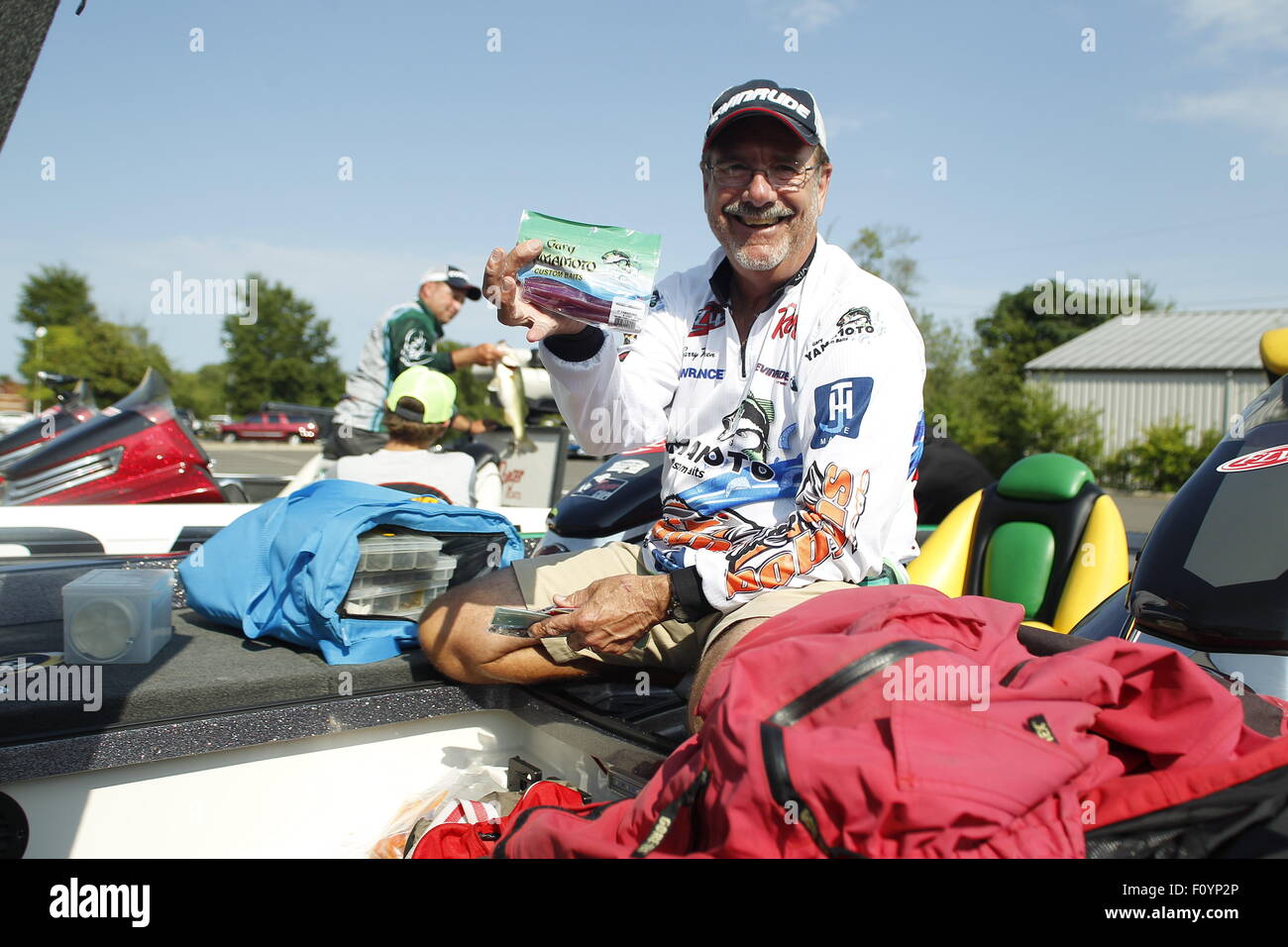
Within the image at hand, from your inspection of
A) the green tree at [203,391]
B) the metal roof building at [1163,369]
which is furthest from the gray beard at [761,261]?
the green tree at [203,391]

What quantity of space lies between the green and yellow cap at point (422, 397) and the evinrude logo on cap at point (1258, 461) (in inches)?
99.7

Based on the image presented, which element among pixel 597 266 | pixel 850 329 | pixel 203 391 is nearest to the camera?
pixel 597 266

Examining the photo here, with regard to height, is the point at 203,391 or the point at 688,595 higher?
the point at 203,391

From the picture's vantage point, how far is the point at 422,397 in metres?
3.50

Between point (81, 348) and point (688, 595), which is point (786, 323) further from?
point (81, 348)

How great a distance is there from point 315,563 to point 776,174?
1.41m

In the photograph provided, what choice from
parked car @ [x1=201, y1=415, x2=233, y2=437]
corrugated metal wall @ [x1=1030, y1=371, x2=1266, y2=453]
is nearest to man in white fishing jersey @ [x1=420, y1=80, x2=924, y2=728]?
corrugated metal wall @ [x1=1030, y1=371, x2=1266, y2=453]

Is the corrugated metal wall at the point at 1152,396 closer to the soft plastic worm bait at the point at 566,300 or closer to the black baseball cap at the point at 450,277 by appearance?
the black baseball cap at the point at 450,277

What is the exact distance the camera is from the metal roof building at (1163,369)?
26203mm

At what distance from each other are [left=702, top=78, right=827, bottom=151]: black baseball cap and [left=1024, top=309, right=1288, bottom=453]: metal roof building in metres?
25.4

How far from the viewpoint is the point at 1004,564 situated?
11.0ft

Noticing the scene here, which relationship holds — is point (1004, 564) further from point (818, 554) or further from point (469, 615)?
point (469, 615)

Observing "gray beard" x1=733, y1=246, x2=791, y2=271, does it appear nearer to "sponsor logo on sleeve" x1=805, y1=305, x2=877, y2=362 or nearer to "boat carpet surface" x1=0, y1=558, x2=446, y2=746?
"sponsor logo on sleeve" x1=805, y1=305, x2=877, y2=362

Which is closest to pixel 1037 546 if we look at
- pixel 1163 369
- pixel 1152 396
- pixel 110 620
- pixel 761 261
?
pixel 761 261
